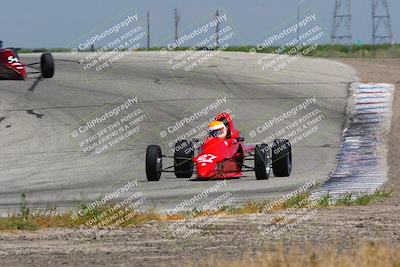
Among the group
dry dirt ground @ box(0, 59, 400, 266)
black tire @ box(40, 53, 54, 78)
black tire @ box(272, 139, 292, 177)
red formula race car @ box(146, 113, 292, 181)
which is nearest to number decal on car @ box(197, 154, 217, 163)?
red formula race car @ box(146, 113, 292, 181)

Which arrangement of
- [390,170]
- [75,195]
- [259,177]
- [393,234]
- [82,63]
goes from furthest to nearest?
[82,63] < [390,170] < [259,177] < [75,195] < [393,234]

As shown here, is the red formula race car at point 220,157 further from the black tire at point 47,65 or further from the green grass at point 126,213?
the black tire at point 47,65

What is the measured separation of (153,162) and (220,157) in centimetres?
135

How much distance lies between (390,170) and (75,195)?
723 centimetres

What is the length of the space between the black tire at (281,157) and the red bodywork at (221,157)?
0.63 meters

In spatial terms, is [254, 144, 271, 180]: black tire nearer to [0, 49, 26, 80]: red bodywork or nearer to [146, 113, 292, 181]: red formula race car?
[146, 113, 292, 181]: red formula race car

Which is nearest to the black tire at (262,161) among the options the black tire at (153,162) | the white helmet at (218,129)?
the white helmet at (218,129)

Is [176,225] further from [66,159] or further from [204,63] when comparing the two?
[204,63]

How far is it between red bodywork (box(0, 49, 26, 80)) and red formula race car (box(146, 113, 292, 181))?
1399 centimetres

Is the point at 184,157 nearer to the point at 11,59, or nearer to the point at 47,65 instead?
the point at 11,59

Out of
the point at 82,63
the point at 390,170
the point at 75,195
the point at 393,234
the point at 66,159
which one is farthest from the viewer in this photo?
the point at 82,63

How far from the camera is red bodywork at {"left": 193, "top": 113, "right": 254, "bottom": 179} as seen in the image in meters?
22.0

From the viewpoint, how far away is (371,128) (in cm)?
3142

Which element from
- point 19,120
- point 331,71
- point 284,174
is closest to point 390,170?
point 284,174
